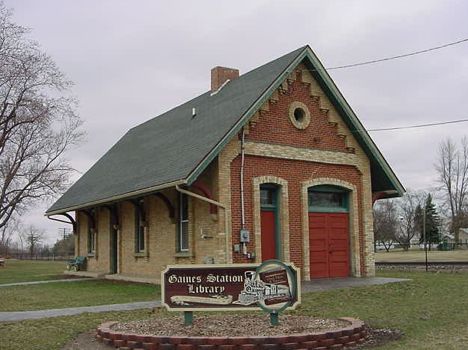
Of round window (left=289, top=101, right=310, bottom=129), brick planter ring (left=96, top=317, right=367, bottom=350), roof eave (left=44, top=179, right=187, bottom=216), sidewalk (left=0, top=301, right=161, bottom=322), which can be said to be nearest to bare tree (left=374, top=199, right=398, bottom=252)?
roof eave (left=44, top=179, right=187, bottom=216)

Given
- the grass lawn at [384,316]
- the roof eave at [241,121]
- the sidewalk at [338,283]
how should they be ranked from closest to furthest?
1. the grass lawn at [384,316]
2. the roof eave at [241,121]
3. the sidewalk at [338,283]

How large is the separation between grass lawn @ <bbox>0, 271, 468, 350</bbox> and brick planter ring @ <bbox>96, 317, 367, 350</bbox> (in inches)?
27.7

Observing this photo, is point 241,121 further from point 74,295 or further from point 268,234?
Answer: point 74,295

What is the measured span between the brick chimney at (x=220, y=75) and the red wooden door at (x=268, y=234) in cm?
740

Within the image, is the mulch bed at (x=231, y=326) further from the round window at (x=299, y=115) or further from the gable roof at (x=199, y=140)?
the round window at (x=299, y=115)

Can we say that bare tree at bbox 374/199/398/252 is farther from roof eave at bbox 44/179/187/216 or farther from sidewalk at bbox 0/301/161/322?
sidewalk at bbox 0/301/161/322

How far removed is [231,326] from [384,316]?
136 inches

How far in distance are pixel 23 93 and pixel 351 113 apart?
20729 millimetres

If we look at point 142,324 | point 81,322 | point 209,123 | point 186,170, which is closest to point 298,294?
point 142,324

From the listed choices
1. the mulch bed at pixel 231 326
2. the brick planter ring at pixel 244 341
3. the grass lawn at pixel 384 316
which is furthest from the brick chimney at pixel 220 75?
the brick planter ring at pixel 244 341

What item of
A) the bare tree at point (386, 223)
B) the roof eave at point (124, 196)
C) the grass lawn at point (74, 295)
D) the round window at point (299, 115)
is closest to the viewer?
the grass lawn at point (74, 295)

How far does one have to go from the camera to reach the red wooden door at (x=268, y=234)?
18844 millimetres

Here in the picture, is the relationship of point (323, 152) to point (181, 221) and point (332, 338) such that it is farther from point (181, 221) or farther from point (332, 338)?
point (332, 338)

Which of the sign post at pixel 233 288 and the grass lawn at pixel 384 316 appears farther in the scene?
the sign post at pixel 233 288
